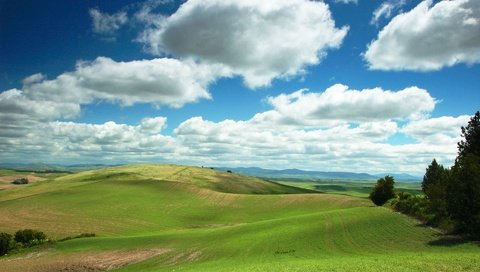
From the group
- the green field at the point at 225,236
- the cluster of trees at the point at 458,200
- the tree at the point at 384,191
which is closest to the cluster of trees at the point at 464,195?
the cluster of trees at the point at 458,200

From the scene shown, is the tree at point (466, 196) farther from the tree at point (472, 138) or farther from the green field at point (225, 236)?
the tree at point (472, 138)

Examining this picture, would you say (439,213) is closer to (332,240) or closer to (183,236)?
(332,240)

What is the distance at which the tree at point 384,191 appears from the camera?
325ft

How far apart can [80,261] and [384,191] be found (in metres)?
72.1

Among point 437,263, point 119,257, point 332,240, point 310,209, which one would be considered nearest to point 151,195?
point 310,209

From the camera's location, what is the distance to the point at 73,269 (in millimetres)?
53781

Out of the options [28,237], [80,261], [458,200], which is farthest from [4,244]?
[458,200]

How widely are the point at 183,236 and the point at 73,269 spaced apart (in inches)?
896

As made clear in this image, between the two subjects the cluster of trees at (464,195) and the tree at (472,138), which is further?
the tree at (472,138)

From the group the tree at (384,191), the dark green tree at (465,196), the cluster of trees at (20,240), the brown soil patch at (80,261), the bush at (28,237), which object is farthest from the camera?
the tree at (384,191)

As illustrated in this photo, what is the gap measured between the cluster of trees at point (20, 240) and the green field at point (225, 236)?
165 inches

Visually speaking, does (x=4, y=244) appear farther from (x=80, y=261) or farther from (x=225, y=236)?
(x=225, y=236)

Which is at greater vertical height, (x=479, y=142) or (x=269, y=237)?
(x=479, y=142)

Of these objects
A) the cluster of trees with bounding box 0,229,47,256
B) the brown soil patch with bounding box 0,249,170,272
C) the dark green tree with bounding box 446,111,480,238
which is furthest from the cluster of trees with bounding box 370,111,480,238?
the cluster of trees with bounding box 0,229,47,256
